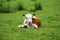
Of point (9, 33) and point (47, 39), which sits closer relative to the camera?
point (47, 39)

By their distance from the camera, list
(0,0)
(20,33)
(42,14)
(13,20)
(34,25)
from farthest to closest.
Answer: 1. (0,0)
2. (42,14)
3. (13,20)
4. (34,25)
5. (20,33)

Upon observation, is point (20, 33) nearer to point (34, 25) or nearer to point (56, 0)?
point (34, 25)

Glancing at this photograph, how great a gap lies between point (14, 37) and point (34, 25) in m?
1.39

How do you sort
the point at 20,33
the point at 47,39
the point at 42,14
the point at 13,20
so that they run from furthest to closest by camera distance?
the point at 42,14
the point at 13,20
the point at 20,33
the point at 47,39

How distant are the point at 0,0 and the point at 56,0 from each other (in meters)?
3.16

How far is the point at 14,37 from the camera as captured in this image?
802 centimetres

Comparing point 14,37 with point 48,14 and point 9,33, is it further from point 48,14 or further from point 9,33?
point 48,14

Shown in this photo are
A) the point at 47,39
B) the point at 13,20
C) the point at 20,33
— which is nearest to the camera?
the point at 47,39

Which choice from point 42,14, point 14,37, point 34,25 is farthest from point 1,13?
point 14,37

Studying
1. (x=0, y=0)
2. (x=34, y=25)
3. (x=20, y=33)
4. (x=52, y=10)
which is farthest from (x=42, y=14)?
(x=0, y=0)

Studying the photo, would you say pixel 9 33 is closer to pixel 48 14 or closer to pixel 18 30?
pixel 18 30

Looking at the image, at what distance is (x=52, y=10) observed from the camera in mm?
13117

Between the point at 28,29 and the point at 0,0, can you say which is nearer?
the point at 28,29

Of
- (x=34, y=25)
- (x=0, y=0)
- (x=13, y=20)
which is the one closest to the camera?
(x=34, y=25)
